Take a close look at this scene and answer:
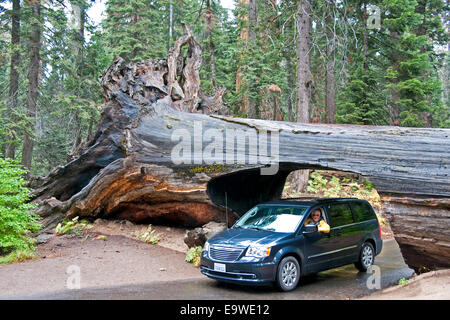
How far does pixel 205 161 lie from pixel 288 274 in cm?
395

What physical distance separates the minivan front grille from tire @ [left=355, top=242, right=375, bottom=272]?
11.6 feet

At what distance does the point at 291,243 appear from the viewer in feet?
22.9

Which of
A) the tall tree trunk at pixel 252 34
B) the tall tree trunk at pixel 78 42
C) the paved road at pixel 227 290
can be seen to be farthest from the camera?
the tall tree trunk at pixel 78 42

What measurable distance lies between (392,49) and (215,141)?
1486cm

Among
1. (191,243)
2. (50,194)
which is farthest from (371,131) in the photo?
(50,194)

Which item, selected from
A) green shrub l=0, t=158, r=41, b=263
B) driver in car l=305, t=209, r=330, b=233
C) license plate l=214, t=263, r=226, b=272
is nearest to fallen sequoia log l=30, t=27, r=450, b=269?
driver in car l=305, t=209, r=330, b=233

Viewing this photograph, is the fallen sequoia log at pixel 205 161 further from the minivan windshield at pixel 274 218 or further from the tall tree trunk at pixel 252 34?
the tall tree trunk at pixel 252 34

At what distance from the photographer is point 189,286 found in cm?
719

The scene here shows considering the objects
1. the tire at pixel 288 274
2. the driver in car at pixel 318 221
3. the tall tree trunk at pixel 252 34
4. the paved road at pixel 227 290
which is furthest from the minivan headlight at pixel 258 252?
the tall tree trunk at pixel 252 34

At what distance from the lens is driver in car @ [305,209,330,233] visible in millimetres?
7516

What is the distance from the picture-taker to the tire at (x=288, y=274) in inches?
263

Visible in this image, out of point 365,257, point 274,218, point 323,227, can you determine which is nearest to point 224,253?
point 274,218

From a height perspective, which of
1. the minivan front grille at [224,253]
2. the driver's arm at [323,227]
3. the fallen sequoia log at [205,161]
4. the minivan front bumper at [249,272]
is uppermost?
the fallen sequoia log at [205,161]
